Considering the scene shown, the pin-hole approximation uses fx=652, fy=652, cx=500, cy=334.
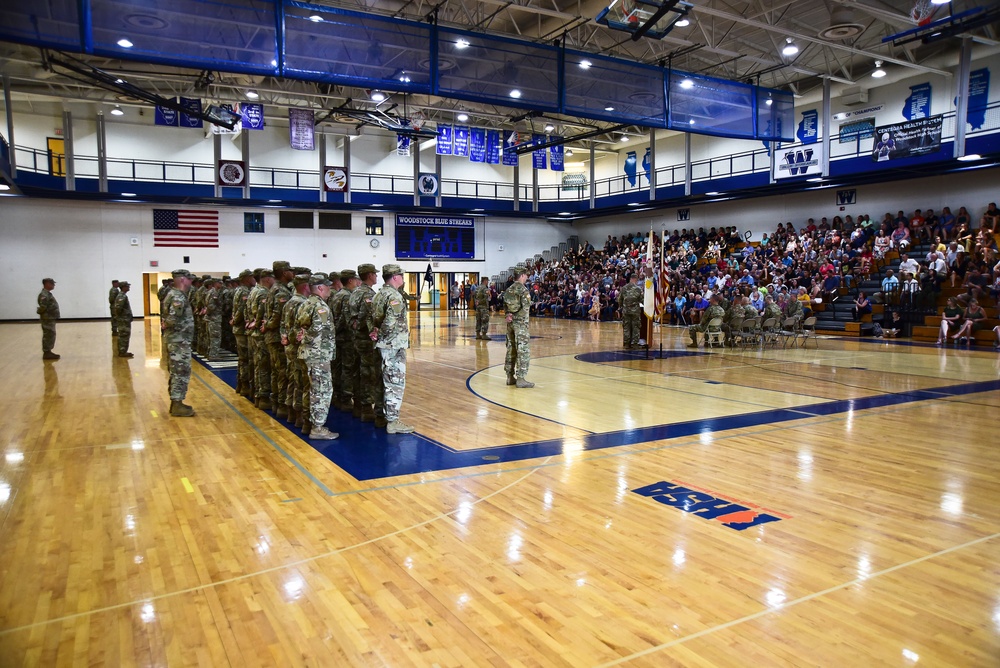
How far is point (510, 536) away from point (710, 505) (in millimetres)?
1598

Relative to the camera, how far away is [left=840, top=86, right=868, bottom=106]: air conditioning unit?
940 inches

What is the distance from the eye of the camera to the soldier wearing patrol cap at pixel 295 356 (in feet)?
23.2

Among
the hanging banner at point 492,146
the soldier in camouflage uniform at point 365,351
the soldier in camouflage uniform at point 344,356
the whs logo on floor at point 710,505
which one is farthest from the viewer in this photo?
the hanging banner at point 492,146

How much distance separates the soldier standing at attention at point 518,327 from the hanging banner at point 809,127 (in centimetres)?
2050

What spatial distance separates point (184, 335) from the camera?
A: 7.90 metres

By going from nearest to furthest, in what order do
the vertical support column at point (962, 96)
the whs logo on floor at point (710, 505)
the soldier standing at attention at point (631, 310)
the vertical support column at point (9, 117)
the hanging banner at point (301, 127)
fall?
1. the whs logo on floor at point (710, 505)
2. the soldier standing at attention at point (631, 310)
3. the vertical support column at point (962, 96)
4. the vertical support column at point (9, 117)
5. the hanging banner at point (301, 127)

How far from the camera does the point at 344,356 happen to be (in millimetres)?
8523

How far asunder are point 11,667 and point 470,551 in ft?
7.45

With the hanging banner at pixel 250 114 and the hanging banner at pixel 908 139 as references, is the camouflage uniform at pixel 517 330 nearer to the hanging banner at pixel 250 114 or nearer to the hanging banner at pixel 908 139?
the hanging banner at pixel 250 114

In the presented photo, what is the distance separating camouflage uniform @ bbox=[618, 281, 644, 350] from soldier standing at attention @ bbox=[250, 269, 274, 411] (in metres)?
8.62

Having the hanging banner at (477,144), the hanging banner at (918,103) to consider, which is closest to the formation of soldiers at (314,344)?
the hanging banner at (477,144)

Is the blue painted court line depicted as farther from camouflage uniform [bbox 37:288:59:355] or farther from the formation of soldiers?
camouflage uniform [bbox 37:288:59:355]

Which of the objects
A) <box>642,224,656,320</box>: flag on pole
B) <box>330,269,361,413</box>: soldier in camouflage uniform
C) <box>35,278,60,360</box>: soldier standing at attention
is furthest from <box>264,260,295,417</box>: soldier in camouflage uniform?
<box>35,278,60,360</box>: soldier standing at attention

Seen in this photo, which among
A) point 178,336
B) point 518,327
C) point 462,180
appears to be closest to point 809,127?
point 462,180
